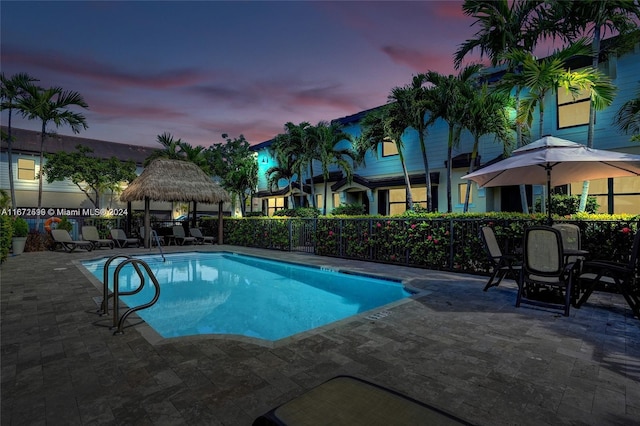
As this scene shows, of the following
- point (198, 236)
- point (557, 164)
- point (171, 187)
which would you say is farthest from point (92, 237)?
point (557, 164)

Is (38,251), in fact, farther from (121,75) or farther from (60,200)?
(60,200)

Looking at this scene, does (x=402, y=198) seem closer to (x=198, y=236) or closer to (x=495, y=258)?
(x=495, y=258)

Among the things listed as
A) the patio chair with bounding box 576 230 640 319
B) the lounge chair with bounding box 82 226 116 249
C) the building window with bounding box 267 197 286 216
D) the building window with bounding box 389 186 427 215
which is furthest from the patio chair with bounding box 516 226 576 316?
the building window with bounding box 267 197 286 216

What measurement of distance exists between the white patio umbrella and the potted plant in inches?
682

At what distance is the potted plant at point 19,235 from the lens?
13330mm

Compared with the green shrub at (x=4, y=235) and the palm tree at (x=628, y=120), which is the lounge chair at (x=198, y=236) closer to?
the green shrub at (x=4, y=235)

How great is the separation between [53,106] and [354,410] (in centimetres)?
2124

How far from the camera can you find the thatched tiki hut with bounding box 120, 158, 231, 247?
54.4 feet

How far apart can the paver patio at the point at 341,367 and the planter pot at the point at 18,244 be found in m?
11.4

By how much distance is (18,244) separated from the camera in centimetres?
1339

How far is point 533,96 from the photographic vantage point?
9.24 m

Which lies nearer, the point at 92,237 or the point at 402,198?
the point at 92,237

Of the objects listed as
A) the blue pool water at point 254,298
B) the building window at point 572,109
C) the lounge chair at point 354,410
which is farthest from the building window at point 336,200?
the lounge chair at point 354,410

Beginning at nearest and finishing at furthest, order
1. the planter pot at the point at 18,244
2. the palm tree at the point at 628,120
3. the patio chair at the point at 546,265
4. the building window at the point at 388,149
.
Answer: the patio chair at the point at 546,265, the palm tree at the point at 628,120, the planter pot at the point at 18,244, the building window at the point at 388,149
